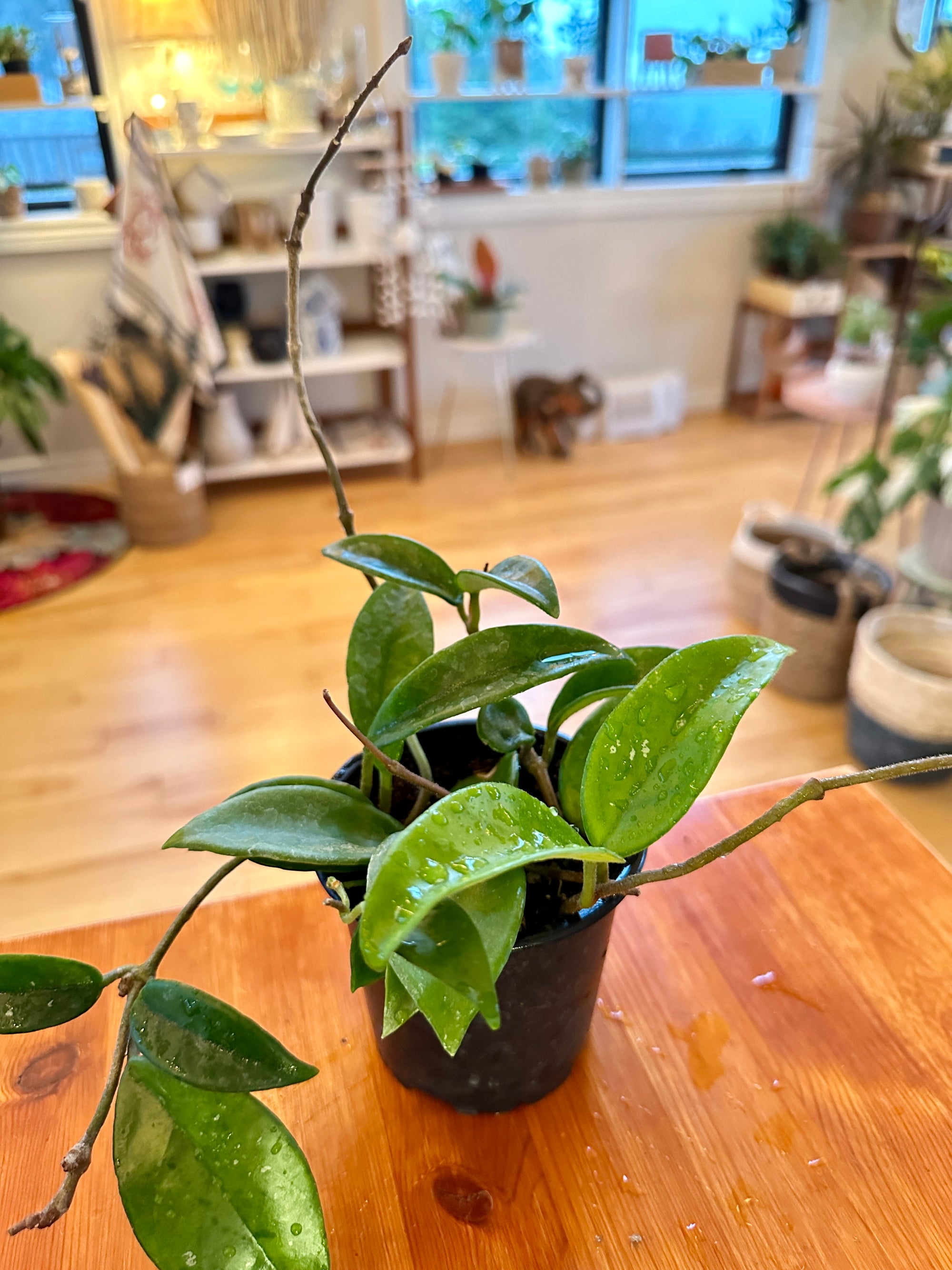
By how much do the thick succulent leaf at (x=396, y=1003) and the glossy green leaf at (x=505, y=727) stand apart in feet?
0.55

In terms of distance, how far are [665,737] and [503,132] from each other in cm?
328

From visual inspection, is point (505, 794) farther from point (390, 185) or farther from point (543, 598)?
point (390, 185)

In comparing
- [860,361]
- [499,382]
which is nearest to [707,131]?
[499,382]

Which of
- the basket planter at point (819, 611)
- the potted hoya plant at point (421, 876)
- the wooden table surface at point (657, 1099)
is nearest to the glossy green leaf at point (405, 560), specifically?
the potted hoya plant at point (421, 876)

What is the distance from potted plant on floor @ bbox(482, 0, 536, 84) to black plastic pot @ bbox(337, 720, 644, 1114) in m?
2.98

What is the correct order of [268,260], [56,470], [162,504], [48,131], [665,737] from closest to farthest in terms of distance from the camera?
[665,737]
[162,504]
[268,260]
[48,131]
[56,470]

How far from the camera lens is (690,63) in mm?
3191

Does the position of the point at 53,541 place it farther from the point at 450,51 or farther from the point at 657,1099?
the point at 657,1099

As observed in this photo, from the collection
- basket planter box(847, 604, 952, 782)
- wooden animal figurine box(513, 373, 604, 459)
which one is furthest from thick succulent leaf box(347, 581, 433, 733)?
wooden animal figurine box(513, 373, 604, 459)

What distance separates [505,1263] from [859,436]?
3.49 metres

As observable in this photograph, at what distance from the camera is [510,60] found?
299 cm

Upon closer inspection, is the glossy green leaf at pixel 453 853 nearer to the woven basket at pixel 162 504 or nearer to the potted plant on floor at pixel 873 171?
the woven basket at pixel 162 504

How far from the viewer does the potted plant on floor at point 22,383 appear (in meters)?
2.52

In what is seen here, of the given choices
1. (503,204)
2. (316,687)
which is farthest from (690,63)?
(316,687)
